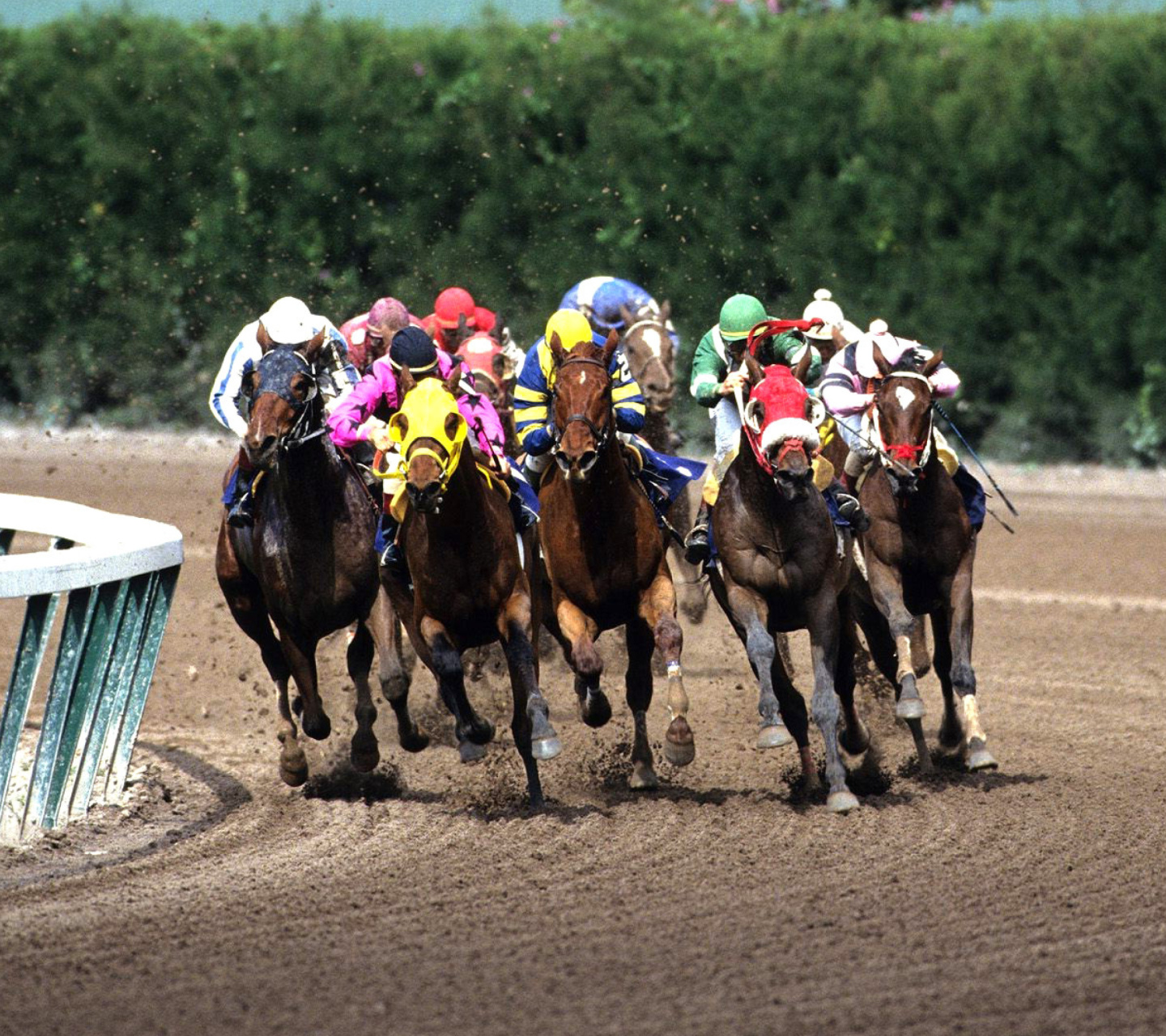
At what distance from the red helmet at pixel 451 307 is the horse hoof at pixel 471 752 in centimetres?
402

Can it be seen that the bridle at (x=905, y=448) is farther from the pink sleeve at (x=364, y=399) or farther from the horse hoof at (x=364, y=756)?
the horse hoof at (x=364, y=756)

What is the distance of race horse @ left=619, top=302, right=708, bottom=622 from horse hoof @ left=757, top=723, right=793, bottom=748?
2.99 meters

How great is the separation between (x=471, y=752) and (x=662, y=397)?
139 inches

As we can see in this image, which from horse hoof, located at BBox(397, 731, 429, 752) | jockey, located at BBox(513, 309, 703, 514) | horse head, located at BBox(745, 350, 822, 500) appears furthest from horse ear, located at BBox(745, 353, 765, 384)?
horse hoof, located at BBox(397, 731, 429, 752)

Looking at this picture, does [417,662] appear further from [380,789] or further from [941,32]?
[941,32]

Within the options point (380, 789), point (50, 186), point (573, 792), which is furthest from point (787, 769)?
point (50, 186)

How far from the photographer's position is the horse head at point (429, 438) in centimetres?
666

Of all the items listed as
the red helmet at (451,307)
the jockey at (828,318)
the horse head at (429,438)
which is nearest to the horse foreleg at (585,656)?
the horse head at (429,438)

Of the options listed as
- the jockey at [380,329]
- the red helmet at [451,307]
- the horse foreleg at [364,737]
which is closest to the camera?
the horse foreleg at [364,737]

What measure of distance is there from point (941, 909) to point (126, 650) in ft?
9.97

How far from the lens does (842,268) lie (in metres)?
16.8

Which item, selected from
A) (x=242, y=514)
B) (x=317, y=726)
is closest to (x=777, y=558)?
(x=317, y=726)

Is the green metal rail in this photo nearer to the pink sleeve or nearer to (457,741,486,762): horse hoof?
the pink sleeve

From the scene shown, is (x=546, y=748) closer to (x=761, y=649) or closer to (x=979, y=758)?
(x=761, y=649)
